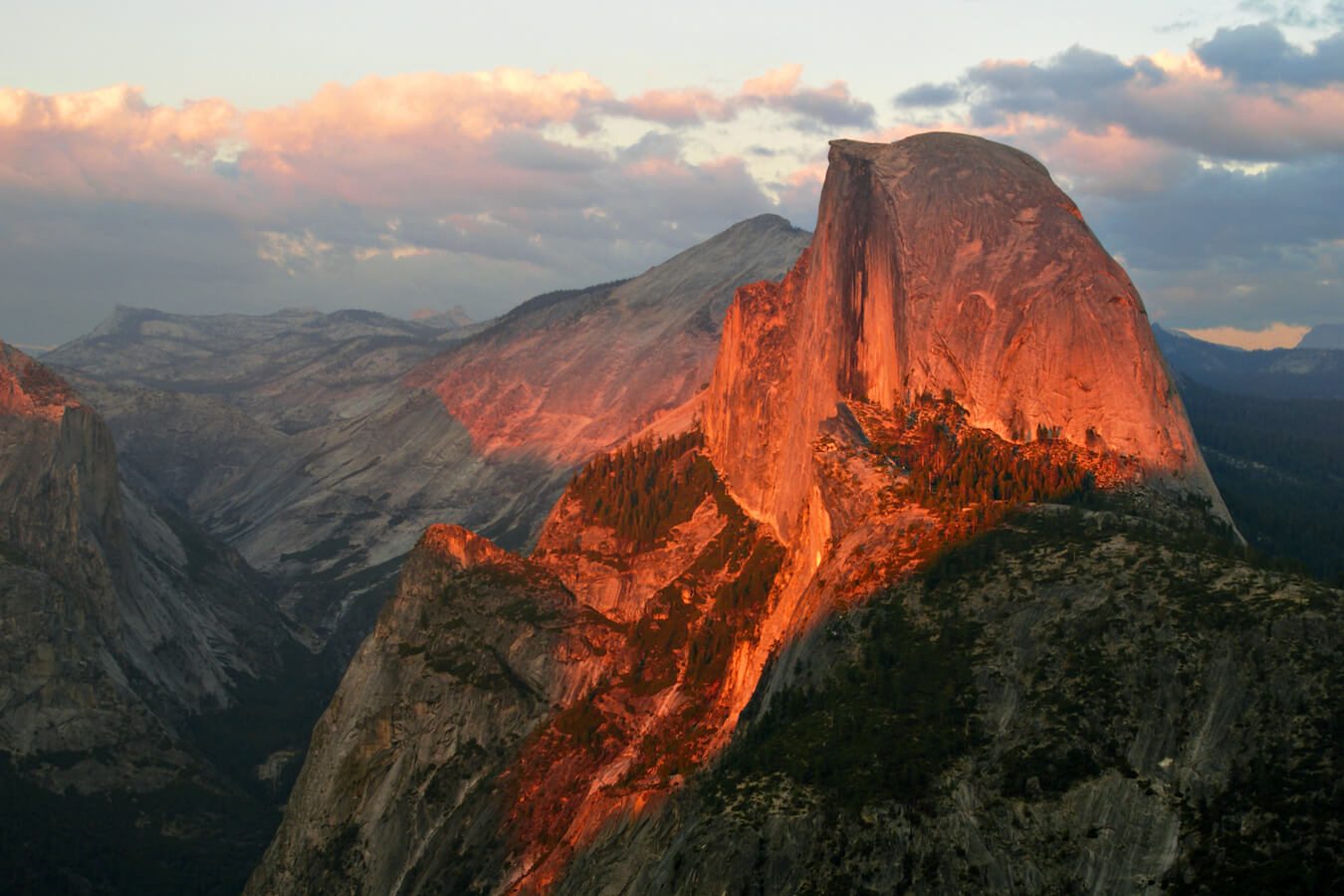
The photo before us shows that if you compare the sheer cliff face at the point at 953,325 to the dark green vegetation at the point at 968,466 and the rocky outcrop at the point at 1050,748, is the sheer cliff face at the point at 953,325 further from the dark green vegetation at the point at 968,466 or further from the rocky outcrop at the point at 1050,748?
the rocky outcrop at the point at 1050,748

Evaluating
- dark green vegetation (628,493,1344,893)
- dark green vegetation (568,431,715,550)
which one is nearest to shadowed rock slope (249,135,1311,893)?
dark green vegetation (628,493,1344,893)

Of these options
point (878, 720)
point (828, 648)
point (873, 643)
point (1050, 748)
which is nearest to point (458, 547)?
point (828, 648)

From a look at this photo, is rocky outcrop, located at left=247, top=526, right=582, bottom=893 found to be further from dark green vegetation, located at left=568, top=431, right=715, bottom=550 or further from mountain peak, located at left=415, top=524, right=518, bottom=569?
dark green vegetation, located at left=568, top=431, right=715, bottom=550

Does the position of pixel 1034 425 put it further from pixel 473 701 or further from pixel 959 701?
pixel 473 701

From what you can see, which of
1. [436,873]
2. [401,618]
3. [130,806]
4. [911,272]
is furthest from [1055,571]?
[130,806]

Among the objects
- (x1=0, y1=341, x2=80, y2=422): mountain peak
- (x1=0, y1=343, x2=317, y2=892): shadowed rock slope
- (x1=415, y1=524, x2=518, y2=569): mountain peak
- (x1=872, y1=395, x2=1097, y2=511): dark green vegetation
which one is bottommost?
(x1=0, y1=343, x2=317, y2=892): shadowed rock slope

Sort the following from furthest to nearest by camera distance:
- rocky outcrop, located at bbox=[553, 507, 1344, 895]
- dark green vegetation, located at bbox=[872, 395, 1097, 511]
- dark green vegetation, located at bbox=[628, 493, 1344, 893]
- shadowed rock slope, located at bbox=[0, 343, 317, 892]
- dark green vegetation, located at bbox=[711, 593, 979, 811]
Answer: shadowed rock slope, located at bbox=[0, 343, 317, 892], dark green vegetation, located at bbox=[872, 395, 1097, 511], dark green vegetation, located at bbox=[711, 593, 979, 811], rocky outcrop, located at bbox=[553, 507, 1344, 895], dark green vegetation, located at bbox=[628, 493, 1344, 893]

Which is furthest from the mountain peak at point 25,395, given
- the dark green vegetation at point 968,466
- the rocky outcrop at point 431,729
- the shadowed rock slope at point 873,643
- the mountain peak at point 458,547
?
the dark green vegetation at point 968,466
